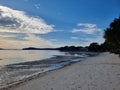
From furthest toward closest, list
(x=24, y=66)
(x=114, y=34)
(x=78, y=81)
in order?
(x=114, y=34) → (x=24, y=66) → (x=78, y=81)

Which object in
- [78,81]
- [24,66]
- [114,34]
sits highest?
[114,34]

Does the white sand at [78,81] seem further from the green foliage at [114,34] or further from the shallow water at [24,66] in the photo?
the green foliage at [114,34]

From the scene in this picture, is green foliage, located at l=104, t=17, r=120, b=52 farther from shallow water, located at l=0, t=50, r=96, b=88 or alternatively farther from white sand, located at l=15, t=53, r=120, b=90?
white sand, located at l=15, t=53, r=120, b=90

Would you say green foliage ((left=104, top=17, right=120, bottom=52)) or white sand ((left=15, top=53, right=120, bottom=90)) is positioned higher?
green foliage ((left=104, top=17, right=120, bottom=52))

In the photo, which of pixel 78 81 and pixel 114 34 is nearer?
pixel 78 81

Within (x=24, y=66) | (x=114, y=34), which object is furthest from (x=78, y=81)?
→ (x=114, y=34)

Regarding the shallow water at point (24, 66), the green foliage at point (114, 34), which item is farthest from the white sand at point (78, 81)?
the green foliage at point (114, 34)

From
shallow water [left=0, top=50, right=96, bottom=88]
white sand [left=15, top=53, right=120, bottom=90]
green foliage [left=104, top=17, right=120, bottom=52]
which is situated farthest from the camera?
green foliage [left=104, top=17, right=120, bottom=52]

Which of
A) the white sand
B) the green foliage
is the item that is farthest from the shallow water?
the green foliage

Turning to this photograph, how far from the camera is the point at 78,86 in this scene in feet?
52.5

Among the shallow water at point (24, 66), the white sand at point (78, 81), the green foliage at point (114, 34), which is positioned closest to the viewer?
the white sand at point (78, 81)

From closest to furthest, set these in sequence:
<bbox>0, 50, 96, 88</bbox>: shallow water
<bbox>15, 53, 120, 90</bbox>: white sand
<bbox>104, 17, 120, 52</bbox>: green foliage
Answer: <bbox>15, 53, 120, 90</bbox>: white sand → <bbox>0, 50, 96, 88</bbox>: shallow water → <bbox>104, 17, 120, 52</bbox>: green foliage

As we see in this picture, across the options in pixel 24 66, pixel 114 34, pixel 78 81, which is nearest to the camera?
pixel 78 81

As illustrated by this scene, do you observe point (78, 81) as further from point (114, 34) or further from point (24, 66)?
point (114, 34)
